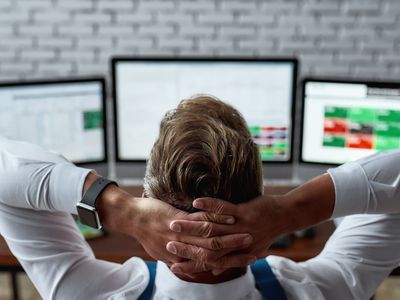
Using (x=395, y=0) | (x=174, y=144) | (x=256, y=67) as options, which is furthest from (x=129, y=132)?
(x=395, y=0)

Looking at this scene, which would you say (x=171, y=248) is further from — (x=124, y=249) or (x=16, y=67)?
(x=16, y=67)

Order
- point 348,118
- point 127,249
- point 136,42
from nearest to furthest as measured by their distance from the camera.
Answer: point 127,249, point 348,118, point 136,42

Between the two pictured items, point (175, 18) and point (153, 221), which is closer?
point (153, 221)

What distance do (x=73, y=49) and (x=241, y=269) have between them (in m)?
2.88

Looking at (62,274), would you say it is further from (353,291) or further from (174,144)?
(353,291)

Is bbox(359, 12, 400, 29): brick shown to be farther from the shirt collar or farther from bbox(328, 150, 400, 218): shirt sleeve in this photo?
the shirt collar

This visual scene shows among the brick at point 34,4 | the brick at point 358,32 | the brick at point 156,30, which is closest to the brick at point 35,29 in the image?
the brick at point 34,4

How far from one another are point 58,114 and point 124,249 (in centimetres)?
59

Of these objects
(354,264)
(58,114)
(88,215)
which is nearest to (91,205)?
(88,215)

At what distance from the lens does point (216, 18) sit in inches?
136

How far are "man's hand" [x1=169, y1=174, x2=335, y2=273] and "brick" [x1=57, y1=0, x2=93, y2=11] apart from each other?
2.85 m

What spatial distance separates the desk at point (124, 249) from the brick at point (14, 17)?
77.1 inches

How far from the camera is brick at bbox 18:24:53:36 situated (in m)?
3.53

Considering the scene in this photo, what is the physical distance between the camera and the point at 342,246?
3.22 ft
